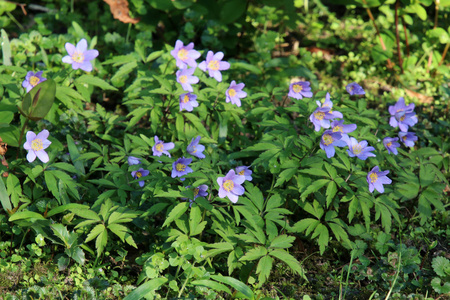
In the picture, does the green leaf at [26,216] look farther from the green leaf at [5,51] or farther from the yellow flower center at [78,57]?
the green leaf at [5,51]

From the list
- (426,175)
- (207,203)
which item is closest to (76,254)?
(207,203)

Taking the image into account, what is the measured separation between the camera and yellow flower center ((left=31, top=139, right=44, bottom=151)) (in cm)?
227

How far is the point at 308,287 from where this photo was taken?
240 centimetres

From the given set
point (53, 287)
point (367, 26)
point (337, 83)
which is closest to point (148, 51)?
point (337, 83)

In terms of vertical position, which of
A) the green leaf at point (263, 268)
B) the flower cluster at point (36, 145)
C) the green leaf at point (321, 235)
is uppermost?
the flower cluster at point (36, 145)

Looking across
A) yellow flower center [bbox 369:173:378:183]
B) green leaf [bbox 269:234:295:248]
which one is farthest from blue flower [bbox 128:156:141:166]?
yellow flower center [bbox 369:173:378:183]

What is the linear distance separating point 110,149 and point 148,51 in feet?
4.31

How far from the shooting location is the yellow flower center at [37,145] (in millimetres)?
2270

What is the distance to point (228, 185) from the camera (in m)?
2.14

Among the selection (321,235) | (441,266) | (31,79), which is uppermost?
(31,79)

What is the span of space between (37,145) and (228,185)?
39.6 inches

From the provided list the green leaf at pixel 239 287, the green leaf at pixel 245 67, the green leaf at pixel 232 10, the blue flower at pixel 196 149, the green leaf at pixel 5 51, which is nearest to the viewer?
the green leaf at pixel 239 287

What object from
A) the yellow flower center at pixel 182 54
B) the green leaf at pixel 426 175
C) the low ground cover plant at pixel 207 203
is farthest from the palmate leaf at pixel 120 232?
the green leaf at pixel 426 175

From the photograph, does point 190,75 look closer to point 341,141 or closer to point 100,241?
point 341,141
